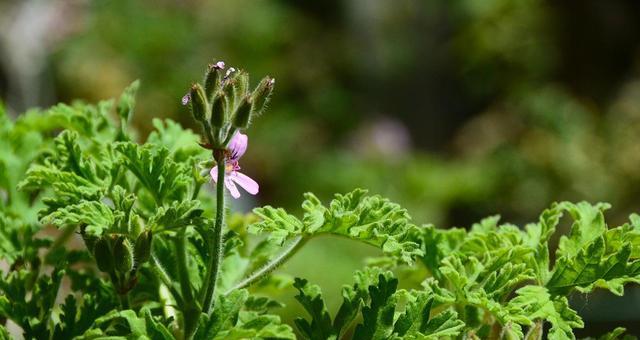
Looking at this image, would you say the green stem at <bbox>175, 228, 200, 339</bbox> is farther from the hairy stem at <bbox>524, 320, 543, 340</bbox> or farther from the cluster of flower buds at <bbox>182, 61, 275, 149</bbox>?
the hairy stem at <bbox>524, 320, 543, 340</bbox>

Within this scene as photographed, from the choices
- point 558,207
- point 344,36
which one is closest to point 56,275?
point 558,207


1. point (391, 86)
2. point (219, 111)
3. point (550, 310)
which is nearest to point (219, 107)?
point (219, 111)

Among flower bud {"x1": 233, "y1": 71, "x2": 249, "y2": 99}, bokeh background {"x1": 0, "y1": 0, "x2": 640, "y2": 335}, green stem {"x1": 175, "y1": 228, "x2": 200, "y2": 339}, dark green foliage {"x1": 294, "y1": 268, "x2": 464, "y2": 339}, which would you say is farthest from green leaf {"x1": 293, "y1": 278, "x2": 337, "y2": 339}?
bokeh background {"x1": 0, "y1": 0, "x2": 640, "y2": 335}

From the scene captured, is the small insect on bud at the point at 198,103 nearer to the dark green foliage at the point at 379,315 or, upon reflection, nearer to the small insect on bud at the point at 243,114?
the small insect on bud at the point at 243,114

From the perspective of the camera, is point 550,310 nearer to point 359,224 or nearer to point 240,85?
point 359,224

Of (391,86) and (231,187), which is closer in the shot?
(231,187)

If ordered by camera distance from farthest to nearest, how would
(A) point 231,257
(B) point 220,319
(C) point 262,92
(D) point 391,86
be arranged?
1. (D) point 391,86
2. (A) point 231,257
3. (C) point 262,92
4. (B) point 220,319

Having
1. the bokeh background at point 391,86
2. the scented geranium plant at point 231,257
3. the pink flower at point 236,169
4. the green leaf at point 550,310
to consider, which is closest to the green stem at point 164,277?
the scented geranium plant at point 231,257
